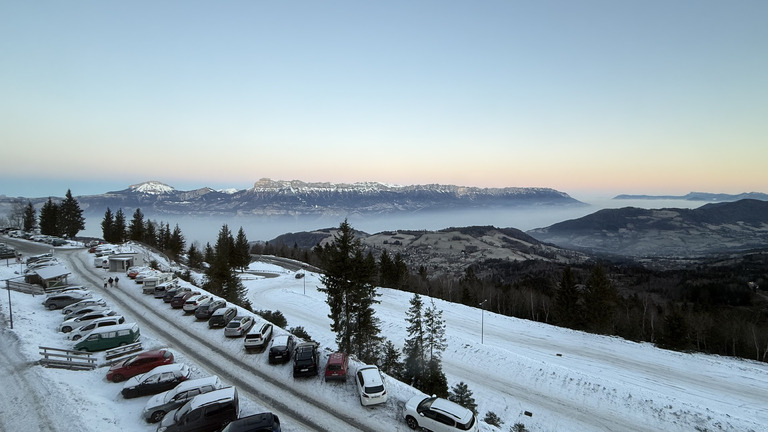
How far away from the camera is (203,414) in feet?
51.2

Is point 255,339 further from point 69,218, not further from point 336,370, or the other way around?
point 69,218

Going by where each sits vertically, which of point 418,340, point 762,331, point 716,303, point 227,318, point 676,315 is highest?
point 227,318

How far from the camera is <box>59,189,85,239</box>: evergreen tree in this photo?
300 ft

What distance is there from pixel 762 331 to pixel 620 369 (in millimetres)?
41932

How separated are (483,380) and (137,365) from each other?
3324 centimetres

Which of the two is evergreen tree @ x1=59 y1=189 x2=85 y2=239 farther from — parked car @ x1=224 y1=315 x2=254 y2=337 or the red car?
the red car

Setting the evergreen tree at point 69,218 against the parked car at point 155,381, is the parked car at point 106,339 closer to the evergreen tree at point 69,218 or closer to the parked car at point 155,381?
the parked car at point 155,381

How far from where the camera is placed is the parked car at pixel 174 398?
54.5ft

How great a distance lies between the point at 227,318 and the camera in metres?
31.4

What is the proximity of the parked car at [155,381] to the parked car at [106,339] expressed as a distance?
741 centimetres

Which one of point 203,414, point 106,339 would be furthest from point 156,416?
point 106,339

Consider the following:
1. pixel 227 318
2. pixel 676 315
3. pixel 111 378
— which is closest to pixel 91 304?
pixel 227 318

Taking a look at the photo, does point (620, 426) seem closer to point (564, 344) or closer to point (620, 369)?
point (620, 369)

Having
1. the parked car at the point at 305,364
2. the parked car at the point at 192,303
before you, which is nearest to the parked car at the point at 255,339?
the parked car at the point at 305,364
